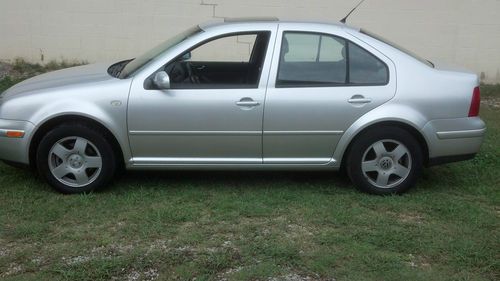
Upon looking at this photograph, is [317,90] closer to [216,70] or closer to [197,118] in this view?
[197,118]

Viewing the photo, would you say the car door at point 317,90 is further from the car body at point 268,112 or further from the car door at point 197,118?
the car door at point 197,118

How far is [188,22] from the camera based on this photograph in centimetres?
960

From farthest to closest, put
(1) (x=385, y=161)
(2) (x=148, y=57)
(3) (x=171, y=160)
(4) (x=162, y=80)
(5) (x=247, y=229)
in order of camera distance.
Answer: (2) (x=148, y=57)
(1) (x=385, y=161)
(3) (x=171, y=160)
(4) (x=162, y=80)
(5) (x=247, y=229)

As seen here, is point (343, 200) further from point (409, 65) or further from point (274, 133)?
point (409, 65)

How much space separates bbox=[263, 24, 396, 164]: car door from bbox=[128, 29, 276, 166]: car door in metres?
0.12

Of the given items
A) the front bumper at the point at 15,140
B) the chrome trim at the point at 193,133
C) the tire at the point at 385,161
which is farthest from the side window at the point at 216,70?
the front bumper at the point at 15,140

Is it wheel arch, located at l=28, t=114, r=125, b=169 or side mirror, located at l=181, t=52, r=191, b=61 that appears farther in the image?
side mirror, located at l=181, t=52, r=191, b=61

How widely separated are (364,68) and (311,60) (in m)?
0.45

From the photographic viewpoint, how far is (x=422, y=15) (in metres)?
9.64

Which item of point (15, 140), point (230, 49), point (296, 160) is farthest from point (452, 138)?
point (15, 140)

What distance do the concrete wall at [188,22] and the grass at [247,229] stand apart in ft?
14.6

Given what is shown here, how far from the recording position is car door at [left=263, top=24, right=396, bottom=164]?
491cm

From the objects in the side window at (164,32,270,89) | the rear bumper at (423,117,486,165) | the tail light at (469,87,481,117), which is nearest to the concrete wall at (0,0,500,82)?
the side window at (164,32,270,89)

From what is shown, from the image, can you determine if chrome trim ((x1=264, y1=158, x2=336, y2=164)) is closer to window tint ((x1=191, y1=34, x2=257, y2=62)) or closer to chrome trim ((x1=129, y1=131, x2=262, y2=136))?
chrome trim ((x1=129, y1=131, x2=262, y2=136))
